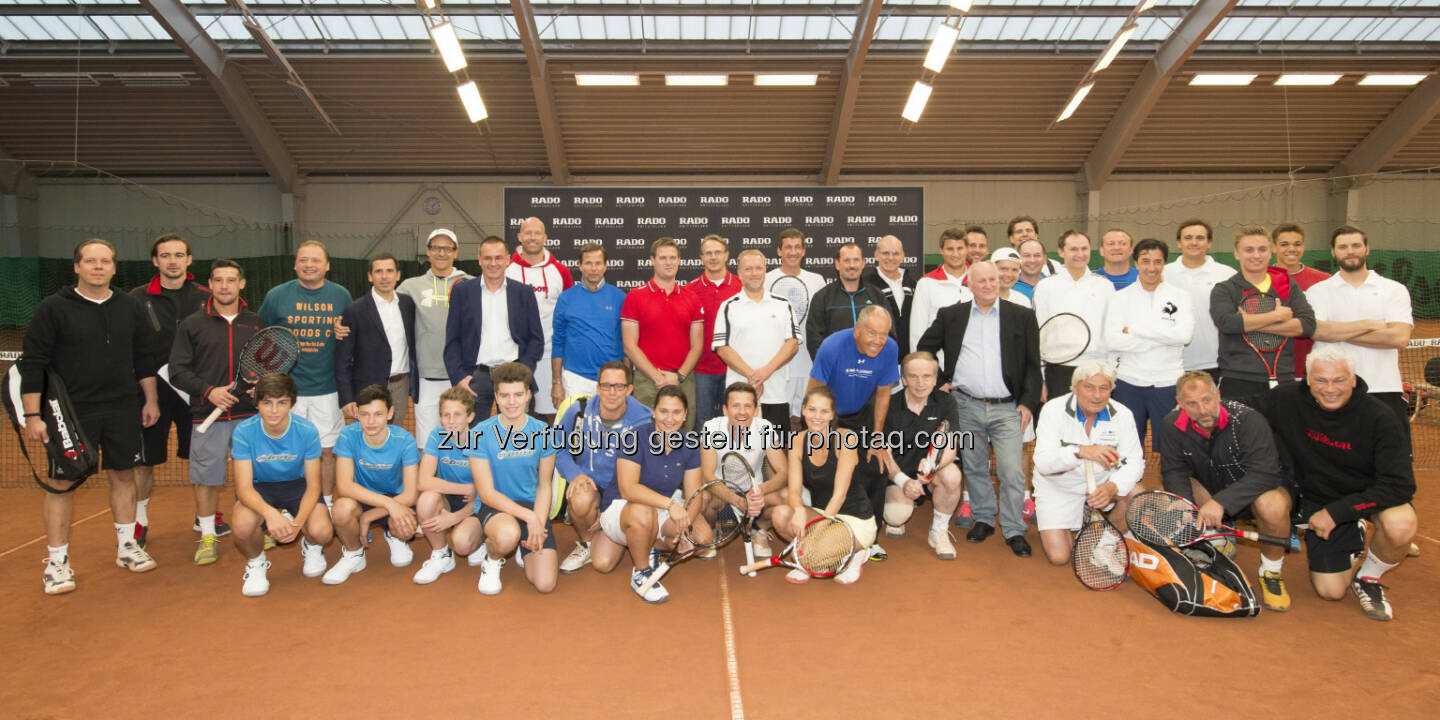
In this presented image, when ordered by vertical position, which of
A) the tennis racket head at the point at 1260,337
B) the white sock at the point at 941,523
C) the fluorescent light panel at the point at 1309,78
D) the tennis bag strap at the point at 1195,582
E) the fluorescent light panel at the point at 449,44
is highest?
the fluorescent light panel at the point at 1309,78

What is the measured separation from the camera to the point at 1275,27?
1953 centimetres

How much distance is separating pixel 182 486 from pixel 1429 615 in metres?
10.4

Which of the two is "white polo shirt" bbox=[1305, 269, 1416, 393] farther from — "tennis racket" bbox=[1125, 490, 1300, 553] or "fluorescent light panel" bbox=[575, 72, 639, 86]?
"fluorescent light panel" bbox=[575, 72, 639, 86]

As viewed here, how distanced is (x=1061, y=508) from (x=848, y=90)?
1584 centimetres

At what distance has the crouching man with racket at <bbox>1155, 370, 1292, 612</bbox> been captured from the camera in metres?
5.01

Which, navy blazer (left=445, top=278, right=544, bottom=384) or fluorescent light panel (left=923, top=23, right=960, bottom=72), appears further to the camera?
fluorescent light panel (left=923, top=23, right=960, bottom=72)

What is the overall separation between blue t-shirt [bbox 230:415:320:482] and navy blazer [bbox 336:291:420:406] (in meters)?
0.77

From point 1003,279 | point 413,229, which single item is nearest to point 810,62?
point 413,229

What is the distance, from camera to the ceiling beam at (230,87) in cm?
1736

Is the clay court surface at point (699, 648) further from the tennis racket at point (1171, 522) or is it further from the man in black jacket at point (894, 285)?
the man in black jacket at point (894, 285)

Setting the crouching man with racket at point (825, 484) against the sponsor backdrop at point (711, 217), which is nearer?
the crouching man with racket at point (825, 484)

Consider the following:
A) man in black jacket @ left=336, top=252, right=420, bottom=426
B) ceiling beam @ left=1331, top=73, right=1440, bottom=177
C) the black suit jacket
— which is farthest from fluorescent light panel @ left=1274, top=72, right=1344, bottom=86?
man in black jacket @ left=336, top=252, right=420, bottom=426

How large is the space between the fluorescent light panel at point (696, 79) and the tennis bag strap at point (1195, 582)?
1682cm

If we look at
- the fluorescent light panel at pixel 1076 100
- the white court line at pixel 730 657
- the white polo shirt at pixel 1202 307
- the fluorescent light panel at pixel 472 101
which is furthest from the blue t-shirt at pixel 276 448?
the fluorescent light panel at pixel 1076 100
